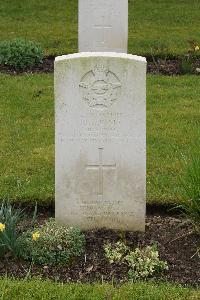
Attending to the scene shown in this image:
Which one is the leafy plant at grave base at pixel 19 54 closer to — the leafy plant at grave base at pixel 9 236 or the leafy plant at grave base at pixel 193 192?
the leafy plant at grave base at pixel 193 192

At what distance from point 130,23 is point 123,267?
31.8ft

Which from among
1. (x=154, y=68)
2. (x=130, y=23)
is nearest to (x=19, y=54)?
(x=154, y=68)

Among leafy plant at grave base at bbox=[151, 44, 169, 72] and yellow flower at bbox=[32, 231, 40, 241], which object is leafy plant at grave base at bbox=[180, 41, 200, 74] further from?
yellow flower at bbox=[32, 231, 40, 241]

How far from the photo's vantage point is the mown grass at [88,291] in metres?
4.50

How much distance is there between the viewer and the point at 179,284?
477 centimetres

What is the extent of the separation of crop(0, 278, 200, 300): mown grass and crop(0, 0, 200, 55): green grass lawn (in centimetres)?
736

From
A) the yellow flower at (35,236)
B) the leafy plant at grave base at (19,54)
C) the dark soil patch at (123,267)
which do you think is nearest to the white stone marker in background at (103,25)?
the leafy plant at grave base at (19,54)

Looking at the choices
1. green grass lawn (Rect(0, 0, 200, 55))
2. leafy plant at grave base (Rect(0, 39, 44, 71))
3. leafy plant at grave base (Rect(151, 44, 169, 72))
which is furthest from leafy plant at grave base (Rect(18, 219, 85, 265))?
green grass lawn (Rect(0, 0, 200, 55))

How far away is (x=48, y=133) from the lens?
26.1ft

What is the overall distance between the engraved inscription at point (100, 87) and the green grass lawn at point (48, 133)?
49.2 inches

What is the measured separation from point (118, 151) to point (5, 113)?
357cm

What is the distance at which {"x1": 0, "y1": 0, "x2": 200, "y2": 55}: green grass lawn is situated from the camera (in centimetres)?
1228

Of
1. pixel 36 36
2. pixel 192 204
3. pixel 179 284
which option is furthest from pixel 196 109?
pixel 36 36

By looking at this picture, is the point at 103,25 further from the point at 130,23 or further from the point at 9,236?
the point at 9,236
